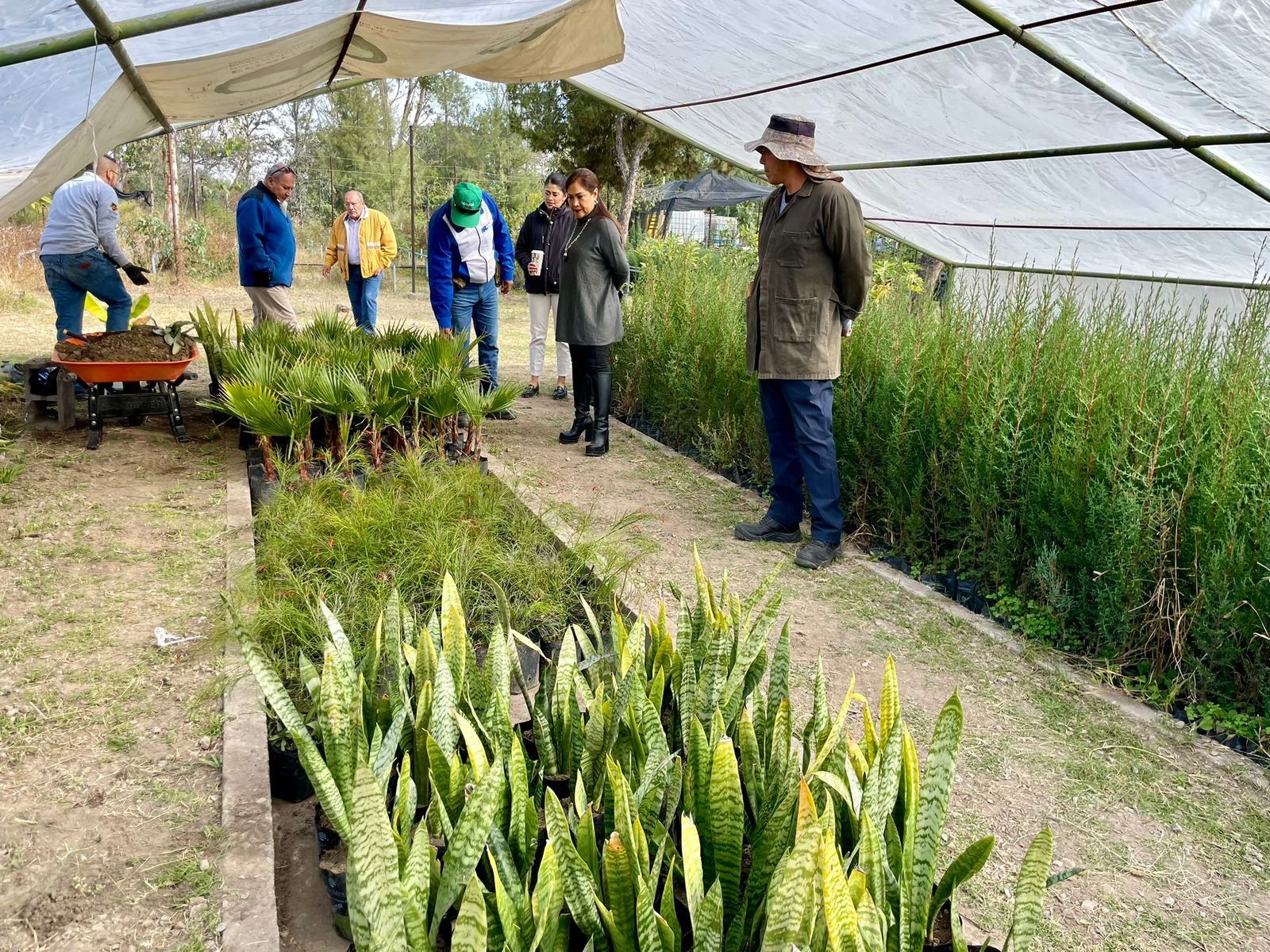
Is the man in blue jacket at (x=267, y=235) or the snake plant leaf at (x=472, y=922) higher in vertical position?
the man in blue jacket at (x=267, y=235)

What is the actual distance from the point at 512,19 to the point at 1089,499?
3636 millimetres

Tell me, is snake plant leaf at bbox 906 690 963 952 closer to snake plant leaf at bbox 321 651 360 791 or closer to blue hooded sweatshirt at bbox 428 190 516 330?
snake plant leaf at bbox 321 651 360 791

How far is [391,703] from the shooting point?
1.91m

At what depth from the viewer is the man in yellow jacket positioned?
817 cm

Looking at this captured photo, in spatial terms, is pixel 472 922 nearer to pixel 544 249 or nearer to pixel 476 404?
pixel 476 404

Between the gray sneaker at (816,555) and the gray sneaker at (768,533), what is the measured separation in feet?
0.69

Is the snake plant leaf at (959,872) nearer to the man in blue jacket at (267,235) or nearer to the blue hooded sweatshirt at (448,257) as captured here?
the blue hooded sweatshirt at (448,257)

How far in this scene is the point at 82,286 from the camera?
682 cm

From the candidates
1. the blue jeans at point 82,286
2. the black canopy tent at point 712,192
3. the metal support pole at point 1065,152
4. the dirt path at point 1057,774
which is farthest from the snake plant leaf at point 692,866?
the black canopy tent at point 712,192

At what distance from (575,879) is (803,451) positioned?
10.1 feet

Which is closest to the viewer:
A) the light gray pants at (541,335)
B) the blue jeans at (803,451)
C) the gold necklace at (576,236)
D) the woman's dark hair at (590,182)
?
the blue jeans at (803,451)

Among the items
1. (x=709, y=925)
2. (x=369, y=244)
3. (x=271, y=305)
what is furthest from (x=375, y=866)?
(x=369, y=244)

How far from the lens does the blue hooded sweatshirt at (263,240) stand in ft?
22.3

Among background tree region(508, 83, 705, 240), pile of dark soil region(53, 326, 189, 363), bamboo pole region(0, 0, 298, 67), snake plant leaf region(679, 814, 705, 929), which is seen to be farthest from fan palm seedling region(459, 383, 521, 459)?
background tree region(508, 83, 705, 240)
